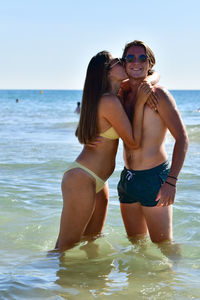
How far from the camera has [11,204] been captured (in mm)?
7324

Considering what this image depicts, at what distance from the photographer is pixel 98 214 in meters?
4.69

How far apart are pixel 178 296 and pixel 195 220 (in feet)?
8.66

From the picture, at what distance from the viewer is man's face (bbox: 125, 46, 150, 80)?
4199 mm

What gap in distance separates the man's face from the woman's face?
6 cm

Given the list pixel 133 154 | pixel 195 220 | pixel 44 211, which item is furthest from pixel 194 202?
pixel 133 154

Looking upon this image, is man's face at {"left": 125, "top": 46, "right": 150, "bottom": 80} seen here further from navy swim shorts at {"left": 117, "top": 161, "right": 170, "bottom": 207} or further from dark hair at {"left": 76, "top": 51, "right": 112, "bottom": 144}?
navy swim shorts at {"left": 117, "top": 161, "right": 170, "bottom": 207}

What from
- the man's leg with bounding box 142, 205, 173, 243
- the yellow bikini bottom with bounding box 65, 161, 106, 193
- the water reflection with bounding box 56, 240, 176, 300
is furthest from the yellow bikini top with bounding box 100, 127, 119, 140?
the water reflection with bounding box 56, 240, 176, 300

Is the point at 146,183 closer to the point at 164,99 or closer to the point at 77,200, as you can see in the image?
the point at 77,200

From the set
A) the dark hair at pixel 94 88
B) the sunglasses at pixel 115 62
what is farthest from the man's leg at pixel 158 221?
the sunglasses at pixel 115 62

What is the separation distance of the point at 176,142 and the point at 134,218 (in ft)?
2.98

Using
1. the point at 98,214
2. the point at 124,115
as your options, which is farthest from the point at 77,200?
the point at 124,115

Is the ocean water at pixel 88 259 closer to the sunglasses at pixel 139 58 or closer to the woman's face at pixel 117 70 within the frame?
the woman's face at pixel 117 70

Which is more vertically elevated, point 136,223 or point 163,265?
point 136,223

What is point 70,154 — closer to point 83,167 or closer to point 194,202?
point 194,202
